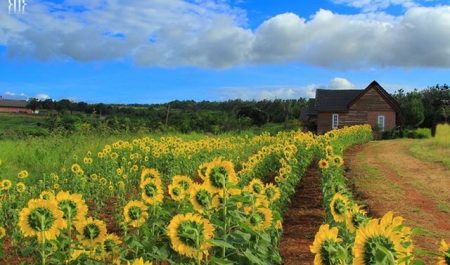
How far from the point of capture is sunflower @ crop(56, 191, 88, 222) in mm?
3015

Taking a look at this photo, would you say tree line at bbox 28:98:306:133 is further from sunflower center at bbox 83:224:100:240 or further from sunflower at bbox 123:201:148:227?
sunflower center at bbox 83:224:100:240

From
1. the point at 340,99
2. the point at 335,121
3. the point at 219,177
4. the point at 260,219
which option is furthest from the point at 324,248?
the point at 340,99

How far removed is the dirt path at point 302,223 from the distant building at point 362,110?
31.2 meters

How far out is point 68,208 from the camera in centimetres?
300

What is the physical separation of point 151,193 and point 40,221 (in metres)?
1.00

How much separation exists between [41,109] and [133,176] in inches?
959

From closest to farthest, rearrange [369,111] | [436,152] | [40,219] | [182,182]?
[40,219] < [182,182] < [436,152] < [369,111]

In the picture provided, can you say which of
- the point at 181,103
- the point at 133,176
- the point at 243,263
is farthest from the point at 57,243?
the point at 181,103

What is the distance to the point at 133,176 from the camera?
10.4m

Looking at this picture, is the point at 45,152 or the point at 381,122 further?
the point at 381,122

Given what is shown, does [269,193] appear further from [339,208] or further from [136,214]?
[136,214]

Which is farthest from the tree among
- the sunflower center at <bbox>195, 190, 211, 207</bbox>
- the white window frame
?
the sunflower center at <bbox>195, 190, 211, 207</bbox>

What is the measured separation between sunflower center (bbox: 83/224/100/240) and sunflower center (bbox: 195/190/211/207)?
0.57 m

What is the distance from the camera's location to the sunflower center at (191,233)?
2.55 meters
